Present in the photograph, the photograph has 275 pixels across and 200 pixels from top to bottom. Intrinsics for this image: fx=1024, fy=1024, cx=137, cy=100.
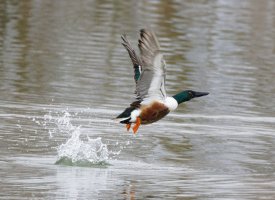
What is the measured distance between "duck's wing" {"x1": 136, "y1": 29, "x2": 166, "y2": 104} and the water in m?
0.81

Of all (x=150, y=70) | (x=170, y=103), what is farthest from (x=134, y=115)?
(x=150, y=70)

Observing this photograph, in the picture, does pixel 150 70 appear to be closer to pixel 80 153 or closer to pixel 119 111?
pixel 80 153

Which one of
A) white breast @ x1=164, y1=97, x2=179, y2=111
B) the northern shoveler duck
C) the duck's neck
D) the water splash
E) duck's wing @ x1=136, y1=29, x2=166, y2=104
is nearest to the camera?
duck's wing @ x1=136, y1=29, x2=166, y2=104

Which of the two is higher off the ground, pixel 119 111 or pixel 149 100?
pixel 149 100

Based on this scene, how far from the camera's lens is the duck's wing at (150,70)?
33.6 ft

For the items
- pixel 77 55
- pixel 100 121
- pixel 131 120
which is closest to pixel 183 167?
pixel 131 120

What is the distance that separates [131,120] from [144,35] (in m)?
1.17

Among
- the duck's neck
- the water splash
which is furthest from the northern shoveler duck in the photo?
the water splash

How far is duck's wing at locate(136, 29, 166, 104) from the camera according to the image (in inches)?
403

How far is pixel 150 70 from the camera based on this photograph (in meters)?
10.6

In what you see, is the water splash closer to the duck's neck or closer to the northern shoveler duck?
the northern shoveler duck

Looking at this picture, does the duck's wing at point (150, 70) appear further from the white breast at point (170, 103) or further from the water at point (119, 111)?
the water at point (119, 111)

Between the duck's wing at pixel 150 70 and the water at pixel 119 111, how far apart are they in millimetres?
806

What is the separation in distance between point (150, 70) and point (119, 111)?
4.05 meters
